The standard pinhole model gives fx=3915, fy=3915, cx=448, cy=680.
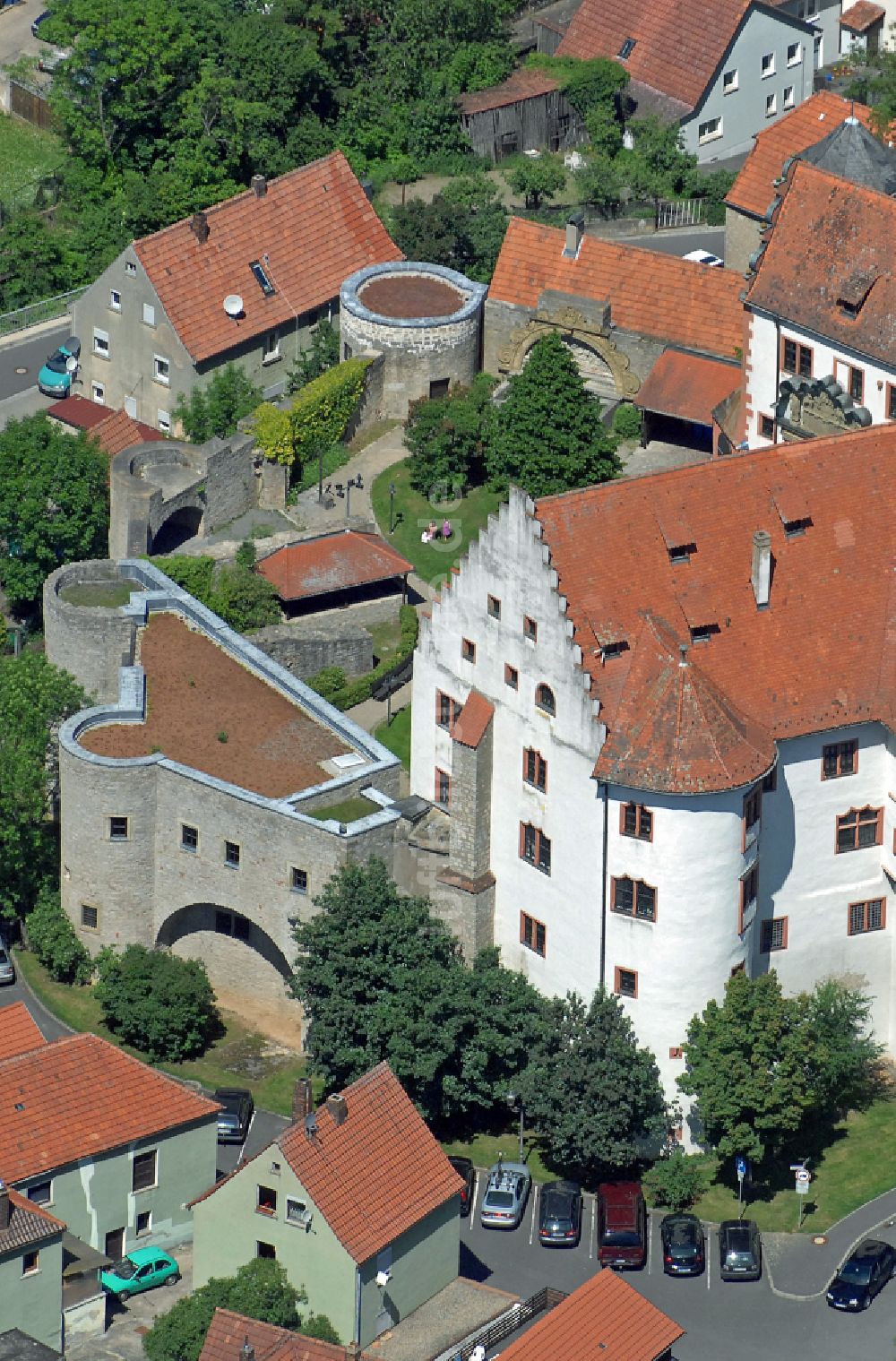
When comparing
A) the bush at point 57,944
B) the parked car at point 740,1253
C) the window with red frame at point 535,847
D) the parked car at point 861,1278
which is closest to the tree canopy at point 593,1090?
the parked car at point 740,1253

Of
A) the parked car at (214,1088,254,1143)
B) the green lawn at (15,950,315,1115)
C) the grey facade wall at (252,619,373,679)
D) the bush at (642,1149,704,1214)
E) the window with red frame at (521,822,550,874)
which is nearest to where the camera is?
the bush at (642,1149,704,1214)

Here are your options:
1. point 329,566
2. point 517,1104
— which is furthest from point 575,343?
point 517,1104

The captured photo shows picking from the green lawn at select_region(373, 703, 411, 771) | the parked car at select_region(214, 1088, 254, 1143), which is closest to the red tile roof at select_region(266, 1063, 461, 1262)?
the parked car at select_region(214, 1088, 254, 1143)

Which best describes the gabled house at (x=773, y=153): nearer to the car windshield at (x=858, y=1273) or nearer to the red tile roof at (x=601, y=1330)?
the car windshield at (x=858, y=1273)

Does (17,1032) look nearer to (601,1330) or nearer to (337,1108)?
(337,1108)

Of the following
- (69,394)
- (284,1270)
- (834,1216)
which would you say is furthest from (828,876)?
(69,394)

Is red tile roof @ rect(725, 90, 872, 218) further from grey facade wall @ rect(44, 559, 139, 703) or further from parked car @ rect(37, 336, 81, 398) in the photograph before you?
grey facade wall @ rect(44, 559, 139, 703)

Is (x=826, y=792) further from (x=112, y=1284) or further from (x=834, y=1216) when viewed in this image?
(x=112, y=1284)
